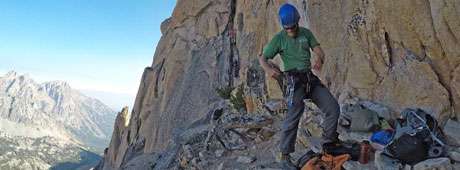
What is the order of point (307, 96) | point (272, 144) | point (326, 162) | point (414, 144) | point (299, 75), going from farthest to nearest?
point (272, 144)
point (307, 96)
point (299, 75)
point (326, 162)
point (414, 144)

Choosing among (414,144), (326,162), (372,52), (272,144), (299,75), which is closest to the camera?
(414,144)

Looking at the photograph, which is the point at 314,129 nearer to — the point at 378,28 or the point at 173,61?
the point at 378,28

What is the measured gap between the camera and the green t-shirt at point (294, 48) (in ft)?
31.5

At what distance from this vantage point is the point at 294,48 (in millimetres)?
9625

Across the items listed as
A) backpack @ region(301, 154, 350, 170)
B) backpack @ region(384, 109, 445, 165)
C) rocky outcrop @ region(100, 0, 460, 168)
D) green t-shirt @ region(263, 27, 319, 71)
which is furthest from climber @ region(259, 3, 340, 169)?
rocky outcrop @ region(100, 0, 460, 168)

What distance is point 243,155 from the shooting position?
1544cm

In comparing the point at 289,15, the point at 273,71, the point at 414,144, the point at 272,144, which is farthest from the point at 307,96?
the point at 272,144

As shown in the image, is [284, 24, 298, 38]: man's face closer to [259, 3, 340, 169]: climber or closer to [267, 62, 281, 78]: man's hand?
[259, 3, 340, 169]: climber

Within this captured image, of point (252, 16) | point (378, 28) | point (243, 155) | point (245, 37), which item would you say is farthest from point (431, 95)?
point (245, 37)

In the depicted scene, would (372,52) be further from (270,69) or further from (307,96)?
(270,69)

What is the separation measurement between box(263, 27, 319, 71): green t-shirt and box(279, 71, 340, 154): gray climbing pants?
0.20 meters

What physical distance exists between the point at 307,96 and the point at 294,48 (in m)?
1.08

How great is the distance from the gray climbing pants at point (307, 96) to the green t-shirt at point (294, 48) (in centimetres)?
20

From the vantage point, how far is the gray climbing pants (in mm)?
9570
